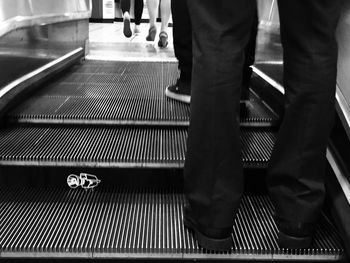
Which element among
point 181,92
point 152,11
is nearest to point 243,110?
point 181,92

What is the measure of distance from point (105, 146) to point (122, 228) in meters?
0.38

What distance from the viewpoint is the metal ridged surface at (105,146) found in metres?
1.41

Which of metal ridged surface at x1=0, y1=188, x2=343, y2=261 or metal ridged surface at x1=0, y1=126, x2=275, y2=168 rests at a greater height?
metal ridged surface at x1=0, y1=126, x2=275, y2=168

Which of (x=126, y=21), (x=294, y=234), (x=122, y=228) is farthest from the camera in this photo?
(x=126, y=21)

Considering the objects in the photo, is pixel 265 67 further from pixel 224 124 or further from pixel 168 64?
pixel 224 124

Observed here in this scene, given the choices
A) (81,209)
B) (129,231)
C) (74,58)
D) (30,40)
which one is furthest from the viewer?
(74,58)

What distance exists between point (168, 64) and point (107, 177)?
5.90 ft

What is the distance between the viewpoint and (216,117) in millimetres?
1007

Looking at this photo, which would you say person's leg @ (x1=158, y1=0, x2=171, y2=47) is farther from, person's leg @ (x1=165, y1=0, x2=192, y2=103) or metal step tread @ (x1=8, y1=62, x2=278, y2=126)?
person's leg @ (x1=165, y1=0, x2=192, y2=103)

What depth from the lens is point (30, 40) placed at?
2.02 meters

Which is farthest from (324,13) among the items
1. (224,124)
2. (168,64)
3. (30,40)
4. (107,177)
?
(168,64)

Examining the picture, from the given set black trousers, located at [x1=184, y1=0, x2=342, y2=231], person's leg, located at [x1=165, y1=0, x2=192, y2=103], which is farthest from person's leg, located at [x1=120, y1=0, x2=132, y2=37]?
black trousers, located at [x1=184, y1=0, x2=342, y2=231]

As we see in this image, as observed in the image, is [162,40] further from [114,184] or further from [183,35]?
[114,184]

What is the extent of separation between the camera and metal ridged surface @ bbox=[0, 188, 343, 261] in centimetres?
116
